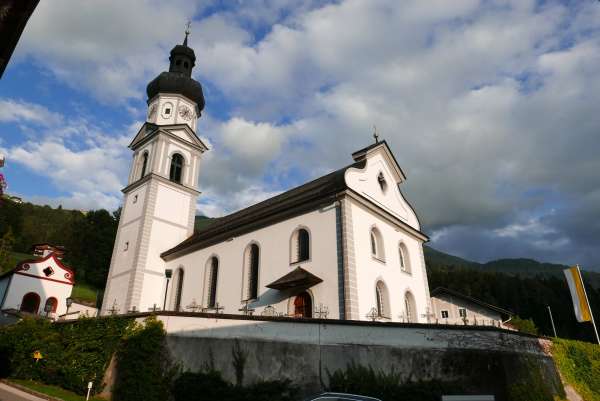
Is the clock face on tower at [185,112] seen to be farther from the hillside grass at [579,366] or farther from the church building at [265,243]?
the hillside grass at [579,366]

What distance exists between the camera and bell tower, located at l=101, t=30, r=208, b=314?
26875mm

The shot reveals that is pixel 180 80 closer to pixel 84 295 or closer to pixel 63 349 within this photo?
pixel 63 349

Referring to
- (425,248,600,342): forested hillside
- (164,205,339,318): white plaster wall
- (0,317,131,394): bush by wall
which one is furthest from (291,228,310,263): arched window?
(425,248,600,342): forested hillside

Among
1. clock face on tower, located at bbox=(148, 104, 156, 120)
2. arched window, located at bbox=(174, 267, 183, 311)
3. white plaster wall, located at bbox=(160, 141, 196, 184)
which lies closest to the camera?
arched window, located at bbox=(174, 267, 183, 311)

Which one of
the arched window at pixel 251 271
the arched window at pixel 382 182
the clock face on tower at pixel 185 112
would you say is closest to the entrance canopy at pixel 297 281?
the arched window at pixel 251 271

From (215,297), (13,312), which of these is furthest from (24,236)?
(215,297)

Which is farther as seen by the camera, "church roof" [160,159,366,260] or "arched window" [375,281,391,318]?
"church roof" [160,159,366,260]

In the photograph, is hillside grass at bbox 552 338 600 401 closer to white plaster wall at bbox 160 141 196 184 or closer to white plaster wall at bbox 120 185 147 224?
white plaster wall at bbox 120 185 147 224

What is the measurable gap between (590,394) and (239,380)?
38.6 feet

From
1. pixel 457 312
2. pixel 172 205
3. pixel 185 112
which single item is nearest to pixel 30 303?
pixel 172 205

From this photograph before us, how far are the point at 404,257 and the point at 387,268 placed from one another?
3085 millimetres

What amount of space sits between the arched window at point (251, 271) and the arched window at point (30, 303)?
22167 mm

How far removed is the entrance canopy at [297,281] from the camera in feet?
57.5

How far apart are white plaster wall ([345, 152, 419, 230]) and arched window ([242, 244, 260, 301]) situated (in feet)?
21.2
